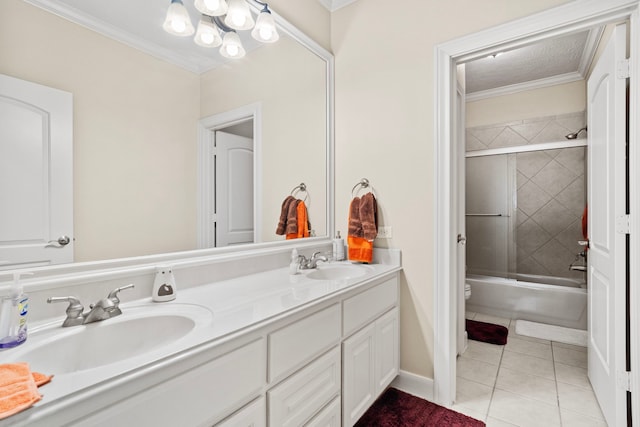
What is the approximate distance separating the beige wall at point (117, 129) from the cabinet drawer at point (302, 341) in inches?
25.5

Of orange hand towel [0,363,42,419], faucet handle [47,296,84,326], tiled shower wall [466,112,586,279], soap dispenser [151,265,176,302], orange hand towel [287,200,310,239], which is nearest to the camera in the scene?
orange hand towel [0,363,42,419]

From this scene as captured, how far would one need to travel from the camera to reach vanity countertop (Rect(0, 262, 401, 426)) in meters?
0.62

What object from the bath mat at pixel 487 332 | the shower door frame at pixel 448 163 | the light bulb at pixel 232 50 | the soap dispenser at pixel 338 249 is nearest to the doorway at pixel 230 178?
the light bulb at pixel 232 50

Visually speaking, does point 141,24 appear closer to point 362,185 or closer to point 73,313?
point 73,313

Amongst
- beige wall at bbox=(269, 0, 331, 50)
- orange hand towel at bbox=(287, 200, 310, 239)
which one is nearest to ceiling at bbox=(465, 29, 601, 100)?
beige wall at bbox=(269, 0, 331, 50)

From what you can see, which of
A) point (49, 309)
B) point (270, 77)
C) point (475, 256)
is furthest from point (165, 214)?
point (475, 256)

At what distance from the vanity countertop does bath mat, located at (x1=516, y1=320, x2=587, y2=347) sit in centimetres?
181

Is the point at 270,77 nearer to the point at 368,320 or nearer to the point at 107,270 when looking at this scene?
the point at 107,270

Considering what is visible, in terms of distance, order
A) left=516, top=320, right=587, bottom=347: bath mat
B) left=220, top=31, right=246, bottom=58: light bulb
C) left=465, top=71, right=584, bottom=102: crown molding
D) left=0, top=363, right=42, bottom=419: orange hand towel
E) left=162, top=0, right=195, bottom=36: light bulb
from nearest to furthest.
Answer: left=0, top=363, right=42, bottom=419: orange hand towel
left=162, top=0, right=195, bottom=36: light bulb
left=220, top=31, right=246, bottom=58: light bulb
left=516, top=320, right=587, bottom=347: bath mat
left=465, top=71, right=584, bottom=102: crown molding

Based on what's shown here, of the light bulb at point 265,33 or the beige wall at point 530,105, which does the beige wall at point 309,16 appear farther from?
the beige wall at point 530,105

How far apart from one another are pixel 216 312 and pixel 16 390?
515 mm

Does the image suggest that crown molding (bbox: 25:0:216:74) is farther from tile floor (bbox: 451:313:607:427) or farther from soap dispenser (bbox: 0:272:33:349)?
tile floor (bbox: 451:313:607:427)

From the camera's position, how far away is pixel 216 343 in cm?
85

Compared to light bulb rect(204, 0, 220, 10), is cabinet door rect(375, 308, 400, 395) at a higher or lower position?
lower
